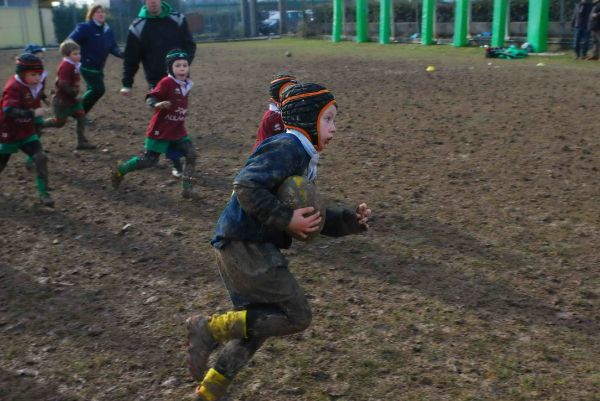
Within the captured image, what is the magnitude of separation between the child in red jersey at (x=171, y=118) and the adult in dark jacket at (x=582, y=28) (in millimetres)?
18816

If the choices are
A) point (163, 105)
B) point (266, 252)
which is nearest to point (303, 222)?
point (266, 252)

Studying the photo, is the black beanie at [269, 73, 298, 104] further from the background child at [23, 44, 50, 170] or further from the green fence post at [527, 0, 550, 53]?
the green fence post at [527, 0, 550, 53]

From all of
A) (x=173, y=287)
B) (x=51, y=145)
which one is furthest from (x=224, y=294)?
(x=51, y=145)

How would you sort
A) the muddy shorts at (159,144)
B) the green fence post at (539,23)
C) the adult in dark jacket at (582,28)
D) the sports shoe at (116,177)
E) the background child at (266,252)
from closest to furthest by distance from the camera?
1. the background child at (266,252)
2. the muddy shorts at (159,144)
3. the sports shoe at (116,177)
4. the adult in dark jacket at (582,28)
5. the green fence post at (539,23)

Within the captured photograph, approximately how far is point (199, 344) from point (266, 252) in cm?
70

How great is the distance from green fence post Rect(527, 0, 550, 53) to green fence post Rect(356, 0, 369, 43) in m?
Answer: 12.7

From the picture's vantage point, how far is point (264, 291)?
3658mm

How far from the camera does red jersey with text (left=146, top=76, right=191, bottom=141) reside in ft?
24.9

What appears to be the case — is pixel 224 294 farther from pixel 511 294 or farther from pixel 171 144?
pixel 171 144

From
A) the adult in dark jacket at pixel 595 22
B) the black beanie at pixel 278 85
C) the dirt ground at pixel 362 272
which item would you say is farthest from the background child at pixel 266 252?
the adult in dark jacket at pixel 595 22

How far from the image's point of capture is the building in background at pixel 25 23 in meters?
48.8

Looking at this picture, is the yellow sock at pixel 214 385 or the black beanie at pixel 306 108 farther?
the yellow sock at pixel 214 385

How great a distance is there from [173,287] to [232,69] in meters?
19.1

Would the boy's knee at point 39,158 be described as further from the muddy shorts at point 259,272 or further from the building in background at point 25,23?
the building in background at point 25,23
